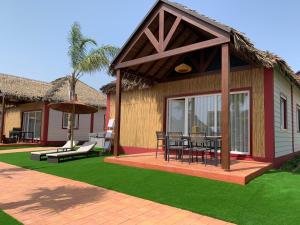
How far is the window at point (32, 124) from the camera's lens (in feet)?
62.8

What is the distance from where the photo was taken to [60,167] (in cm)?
839

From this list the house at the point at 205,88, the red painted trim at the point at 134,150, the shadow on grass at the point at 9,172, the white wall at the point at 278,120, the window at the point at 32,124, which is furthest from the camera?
the window at the point at 32,124

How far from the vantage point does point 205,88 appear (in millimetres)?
9648

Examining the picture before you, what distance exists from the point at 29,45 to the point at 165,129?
15.0m

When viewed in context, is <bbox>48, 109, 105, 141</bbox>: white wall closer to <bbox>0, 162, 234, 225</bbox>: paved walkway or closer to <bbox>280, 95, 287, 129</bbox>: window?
<bbox>0, 162, 234, 225</bbox>: paved walkway

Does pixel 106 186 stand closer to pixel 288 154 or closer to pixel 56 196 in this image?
pixel 56 196

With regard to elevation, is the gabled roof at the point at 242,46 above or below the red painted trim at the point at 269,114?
above

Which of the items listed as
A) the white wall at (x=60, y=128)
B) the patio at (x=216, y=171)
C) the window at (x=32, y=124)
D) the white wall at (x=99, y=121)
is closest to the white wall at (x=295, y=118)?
the patio at (x=216, y=171)

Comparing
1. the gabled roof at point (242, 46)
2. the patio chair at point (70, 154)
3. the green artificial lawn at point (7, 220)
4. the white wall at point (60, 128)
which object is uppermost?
the gabled roof at point (242, 46)

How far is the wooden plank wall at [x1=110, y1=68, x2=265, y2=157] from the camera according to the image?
8195 millimetres

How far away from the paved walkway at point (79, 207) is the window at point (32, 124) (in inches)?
551

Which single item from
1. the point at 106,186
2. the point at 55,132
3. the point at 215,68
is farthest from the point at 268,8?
the point at 55,132

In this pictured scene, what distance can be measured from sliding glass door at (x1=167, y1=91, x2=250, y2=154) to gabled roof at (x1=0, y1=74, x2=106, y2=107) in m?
11.5

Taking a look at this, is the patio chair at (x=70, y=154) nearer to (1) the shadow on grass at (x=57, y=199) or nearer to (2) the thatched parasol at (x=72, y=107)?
(2) the thatched parasol at (x=72, y=107)
